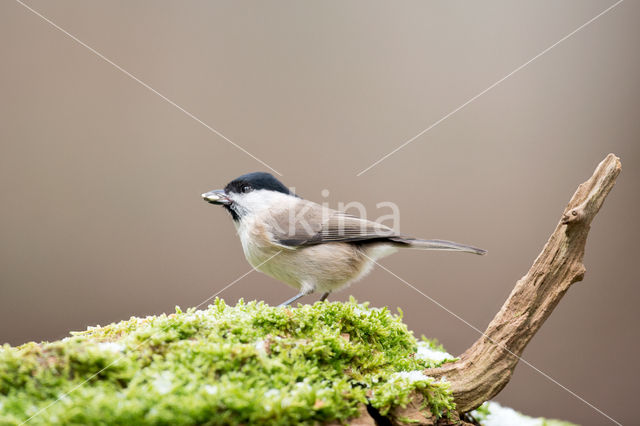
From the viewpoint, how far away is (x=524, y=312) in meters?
1.84

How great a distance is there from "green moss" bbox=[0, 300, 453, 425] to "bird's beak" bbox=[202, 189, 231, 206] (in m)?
0.89

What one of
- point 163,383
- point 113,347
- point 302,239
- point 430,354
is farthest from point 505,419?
point 113,347

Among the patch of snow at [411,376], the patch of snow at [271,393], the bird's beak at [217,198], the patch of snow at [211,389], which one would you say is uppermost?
the bird's beak at [217,198]

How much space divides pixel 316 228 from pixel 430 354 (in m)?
0.92

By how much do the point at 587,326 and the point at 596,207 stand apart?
121 inches

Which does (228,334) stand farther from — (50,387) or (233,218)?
(233,218)

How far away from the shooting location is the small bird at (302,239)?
8.45ft

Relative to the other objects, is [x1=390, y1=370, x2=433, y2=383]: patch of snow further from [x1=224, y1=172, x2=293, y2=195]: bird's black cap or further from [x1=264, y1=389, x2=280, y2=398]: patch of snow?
[x1=224, y1=172, x2=293, y2=195]: bird's black cap

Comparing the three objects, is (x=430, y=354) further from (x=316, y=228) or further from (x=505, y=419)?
(x=316, y=228)

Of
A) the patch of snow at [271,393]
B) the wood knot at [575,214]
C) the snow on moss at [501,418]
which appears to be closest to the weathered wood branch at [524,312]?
the wood knot at [575,214]

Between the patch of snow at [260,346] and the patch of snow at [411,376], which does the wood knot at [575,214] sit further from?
the patch of snow at [260,346]

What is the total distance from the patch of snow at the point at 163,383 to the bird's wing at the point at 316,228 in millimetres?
1271

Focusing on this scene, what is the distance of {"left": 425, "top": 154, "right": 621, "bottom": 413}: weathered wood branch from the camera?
176 centimetres

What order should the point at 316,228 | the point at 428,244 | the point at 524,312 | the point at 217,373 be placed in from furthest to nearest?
the point at 316,228, the point at 428,244, the point at 524,312, the point at 217,373
